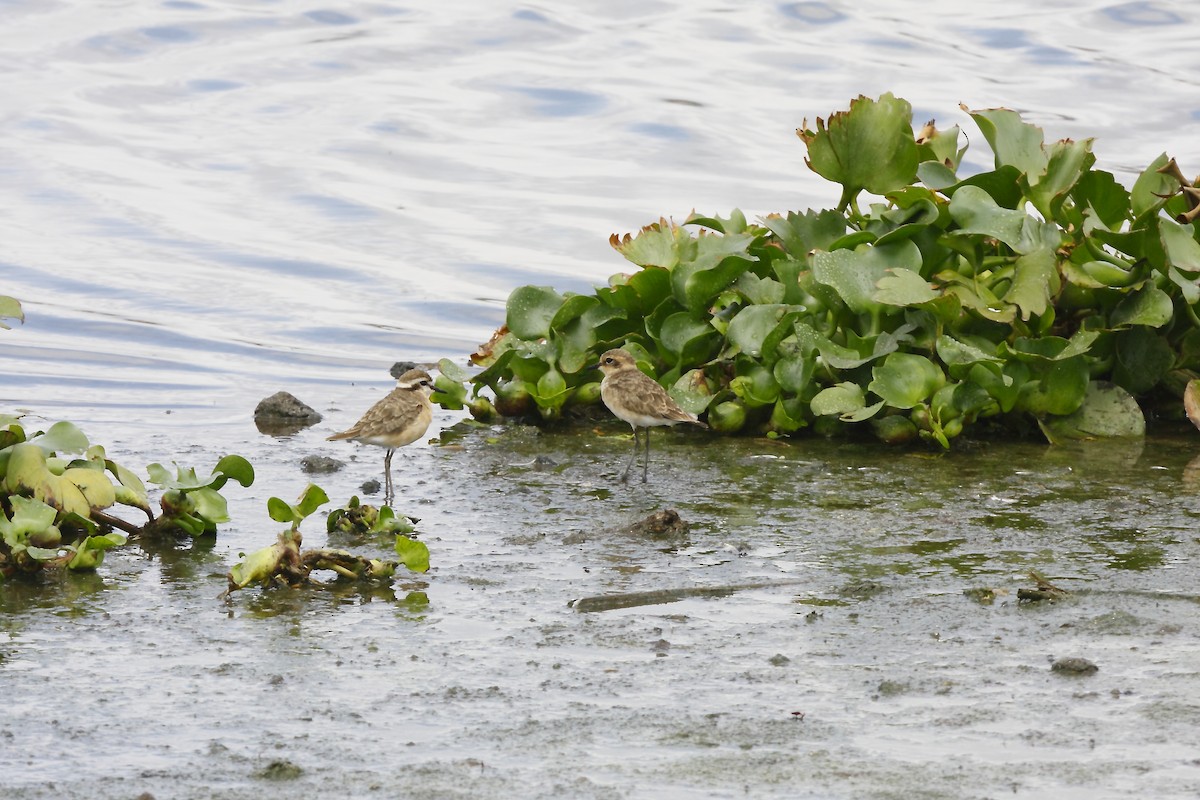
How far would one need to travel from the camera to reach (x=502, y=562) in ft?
20.0

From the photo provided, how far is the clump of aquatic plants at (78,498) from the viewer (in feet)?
19.4

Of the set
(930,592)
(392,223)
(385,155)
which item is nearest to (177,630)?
(930,592)

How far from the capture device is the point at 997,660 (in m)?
4.88

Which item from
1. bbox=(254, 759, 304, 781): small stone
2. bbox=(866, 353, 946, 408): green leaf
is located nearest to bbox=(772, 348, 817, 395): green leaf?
bbox=(866, 353, 946, 408): green leaf

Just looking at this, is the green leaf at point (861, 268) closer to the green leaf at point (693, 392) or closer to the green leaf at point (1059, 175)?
the green leaf at point (1059, 175)

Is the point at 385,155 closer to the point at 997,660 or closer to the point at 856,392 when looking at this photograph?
the point at 856,392

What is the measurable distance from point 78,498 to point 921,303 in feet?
13.3

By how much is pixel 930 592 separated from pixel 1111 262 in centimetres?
329

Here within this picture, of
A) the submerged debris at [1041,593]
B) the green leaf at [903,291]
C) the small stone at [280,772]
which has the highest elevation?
the green leaf at [903,291]

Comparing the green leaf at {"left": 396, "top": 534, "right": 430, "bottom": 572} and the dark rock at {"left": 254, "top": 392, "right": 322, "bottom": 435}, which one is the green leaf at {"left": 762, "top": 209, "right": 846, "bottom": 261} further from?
the green leaf at {"left": 396, "top": 534, "right": 430, "bottom": 572}

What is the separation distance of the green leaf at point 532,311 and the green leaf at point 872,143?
1.69 m

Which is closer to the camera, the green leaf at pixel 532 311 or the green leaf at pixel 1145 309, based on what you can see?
the green leaf at pixel 1145 309

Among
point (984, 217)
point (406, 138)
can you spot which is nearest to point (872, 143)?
point (984, 217)

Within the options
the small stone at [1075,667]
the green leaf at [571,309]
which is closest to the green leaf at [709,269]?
the green leaf at [571,309]
